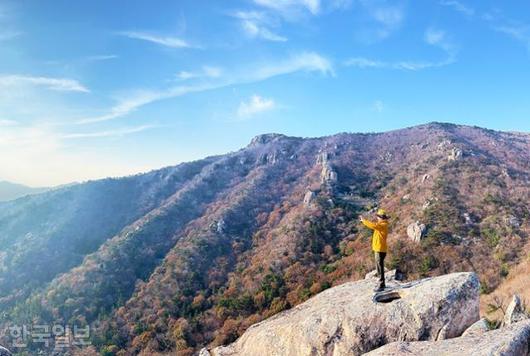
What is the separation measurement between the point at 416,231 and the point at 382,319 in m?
48.5

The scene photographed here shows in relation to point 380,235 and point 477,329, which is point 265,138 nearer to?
point 380,235

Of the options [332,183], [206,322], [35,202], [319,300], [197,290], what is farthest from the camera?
[35,202]

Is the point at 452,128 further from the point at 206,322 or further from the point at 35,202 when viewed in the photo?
the point at 35,202

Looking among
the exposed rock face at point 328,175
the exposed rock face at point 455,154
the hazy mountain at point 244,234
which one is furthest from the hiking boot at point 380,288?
the exposed rock face at point 328,175

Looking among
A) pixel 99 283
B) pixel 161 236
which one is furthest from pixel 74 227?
pixel 99 283

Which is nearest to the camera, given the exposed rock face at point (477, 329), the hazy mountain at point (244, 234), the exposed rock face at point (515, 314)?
the exposed rock face at point (477, 329)

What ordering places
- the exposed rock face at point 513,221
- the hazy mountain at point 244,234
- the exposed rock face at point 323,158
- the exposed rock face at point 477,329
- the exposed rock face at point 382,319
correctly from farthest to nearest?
the exposed rock face at point 323,158
the hazy mountain at point 244,234
the exposed rock face at point 513,221
the exposed rock face at point 382,319
the exposed rock face at point 477,329

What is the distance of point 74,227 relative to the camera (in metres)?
120

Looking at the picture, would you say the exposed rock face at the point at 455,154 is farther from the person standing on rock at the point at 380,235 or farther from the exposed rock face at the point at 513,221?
the person standing on rock at the point at 380,235

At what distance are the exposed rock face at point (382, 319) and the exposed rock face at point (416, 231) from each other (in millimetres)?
44853

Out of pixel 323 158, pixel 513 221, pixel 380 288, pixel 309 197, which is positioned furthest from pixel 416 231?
pixel 323 158

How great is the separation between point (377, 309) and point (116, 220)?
408ft

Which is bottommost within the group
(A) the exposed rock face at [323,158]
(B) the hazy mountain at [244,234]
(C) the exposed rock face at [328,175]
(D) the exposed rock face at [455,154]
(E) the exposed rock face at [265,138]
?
(B) the hazy mountain at [244,234]

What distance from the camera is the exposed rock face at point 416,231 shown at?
189 feet
